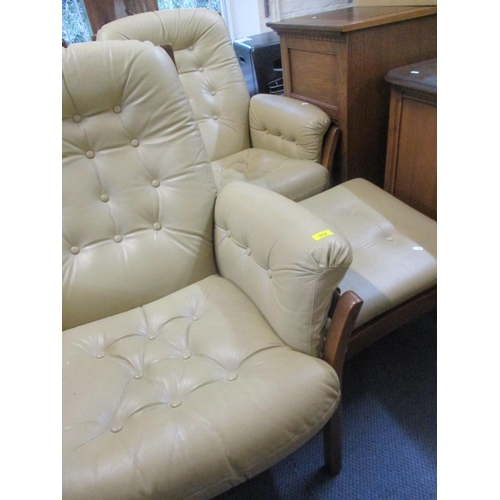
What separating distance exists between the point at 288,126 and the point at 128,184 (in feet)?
2.64

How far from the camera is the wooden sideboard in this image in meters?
1.37

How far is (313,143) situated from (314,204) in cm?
34

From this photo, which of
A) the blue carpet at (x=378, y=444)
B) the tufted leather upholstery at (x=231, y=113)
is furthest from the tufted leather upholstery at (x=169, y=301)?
the tufted leather upholstery at (x=231, y=113)

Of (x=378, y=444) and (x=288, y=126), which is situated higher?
(x=288, y=126)

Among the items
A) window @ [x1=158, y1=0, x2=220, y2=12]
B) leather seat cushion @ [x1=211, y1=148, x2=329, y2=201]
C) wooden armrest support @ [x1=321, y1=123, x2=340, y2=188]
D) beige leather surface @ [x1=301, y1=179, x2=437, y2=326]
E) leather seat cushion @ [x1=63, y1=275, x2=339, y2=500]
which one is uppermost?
window @ [x1=158, y1=0, x2=220, y2=12]

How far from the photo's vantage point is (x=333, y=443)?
3.13 ft

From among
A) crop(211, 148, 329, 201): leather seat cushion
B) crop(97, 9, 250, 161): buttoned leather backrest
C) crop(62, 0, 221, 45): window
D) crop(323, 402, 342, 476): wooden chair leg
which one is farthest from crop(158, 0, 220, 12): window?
crop(323, 402, 342, 476): wooden chair leg

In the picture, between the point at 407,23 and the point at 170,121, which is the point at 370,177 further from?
the point at 170,121

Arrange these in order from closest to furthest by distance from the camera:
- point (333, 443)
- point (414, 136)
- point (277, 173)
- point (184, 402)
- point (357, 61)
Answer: point (184, 402), point (333, 443), point (414, 136), point (357, 61), point (277, 173)

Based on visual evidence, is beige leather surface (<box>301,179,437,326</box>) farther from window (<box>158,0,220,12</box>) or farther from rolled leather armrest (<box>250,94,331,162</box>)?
window (<box>158,0,220,12</box>)

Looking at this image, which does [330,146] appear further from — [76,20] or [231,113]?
[76,20]

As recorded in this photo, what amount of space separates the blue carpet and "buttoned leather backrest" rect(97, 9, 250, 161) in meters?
1.14

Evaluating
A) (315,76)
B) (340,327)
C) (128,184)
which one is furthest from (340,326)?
(315,76)
